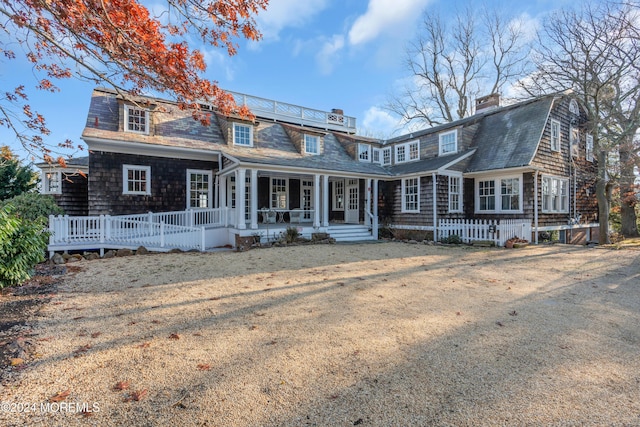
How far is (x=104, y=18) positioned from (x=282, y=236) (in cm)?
918

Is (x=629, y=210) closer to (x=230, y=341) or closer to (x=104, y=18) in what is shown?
(x=230, y=341)

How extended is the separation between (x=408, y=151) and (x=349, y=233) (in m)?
6.58

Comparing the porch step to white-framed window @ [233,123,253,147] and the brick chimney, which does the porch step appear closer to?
white-framed window @ [233,123,253,147]

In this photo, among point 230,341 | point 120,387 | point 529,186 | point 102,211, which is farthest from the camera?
point 529,186

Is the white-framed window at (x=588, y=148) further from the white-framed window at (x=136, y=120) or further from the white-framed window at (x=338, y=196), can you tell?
the white-framed window at (x=136, y=120)

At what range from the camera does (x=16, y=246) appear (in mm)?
5617

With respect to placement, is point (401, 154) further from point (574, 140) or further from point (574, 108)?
point (574, 108)

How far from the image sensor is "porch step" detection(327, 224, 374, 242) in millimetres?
14359

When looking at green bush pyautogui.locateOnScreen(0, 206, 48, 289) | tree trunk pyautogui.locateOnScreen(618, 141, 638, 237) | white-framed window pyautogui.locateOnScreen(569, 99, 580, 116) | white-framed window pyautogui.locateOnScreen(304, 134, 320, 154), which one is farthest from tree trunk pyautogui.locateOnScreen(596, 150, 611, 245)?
green bush pyautogui.locateOnScreen(0, 206, 48, 289)

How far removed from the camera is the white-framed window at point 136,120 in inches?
508

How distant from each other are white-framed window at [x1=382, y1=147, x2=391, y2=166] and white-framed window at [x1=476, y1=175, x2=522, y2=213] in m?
5.35

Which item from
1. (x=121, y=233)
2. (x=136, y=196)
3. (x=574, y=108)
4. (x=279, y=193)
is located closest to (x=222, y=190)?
(x=279, y=193)

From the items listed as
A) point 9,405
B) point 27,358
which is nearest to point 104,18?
point 27,358

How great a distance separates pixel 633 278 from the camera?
6.84 meters
